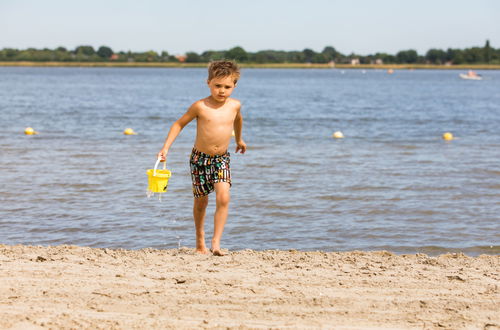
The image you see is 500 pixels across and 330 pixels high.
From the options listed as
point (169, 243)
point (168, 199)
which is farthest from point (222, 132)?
point (168, 199)

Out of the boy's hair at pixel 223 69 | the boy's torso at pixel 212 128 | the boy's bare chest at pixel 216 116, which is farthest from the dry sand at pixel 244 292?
the boy's hair at pixel 223 69

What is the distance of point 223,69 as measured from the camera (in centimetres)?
573

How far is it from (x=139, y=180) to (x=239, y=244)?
431 centimetres

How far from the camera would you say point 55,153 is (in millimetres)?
14742

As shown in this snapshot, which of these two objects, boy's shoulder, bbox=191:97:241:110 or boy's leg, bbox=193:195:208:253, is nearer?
boy's shoulder, bbox=191:97:241:110

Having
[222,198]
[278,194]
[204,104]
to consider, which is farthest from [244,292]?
[278,194]

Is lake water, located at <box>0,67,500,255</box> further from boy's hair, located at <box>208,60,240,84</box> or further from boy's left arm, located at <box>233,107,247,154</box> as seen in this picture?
boy's hair, located at <box>208,60,240,84</box>

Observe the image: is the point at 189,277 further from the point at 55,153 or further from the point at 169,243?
the point at 55,153

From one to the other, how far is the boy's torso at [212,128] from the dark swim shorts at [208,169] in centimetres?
6

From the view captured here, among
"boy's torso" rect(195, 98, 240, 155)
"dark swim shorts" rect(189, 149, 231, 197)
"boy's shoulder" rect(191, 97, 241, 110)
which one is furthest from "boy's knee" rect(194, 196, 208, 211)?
"boy's shoulder" rect(191, 97, 241, 110)

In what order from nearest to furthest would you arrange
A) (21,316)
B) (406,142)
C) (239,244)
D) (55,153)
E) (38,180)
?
(21,316) → (239,244) → (38,180) → (55,153) → (406,142)

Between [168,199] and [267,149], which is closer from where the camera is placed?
[168,199]

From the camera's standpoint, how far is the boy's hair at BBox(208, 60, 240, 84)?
5.71 meters

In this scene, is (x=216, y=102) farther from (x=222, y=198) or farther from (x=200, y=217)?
(x=200, y=217)
